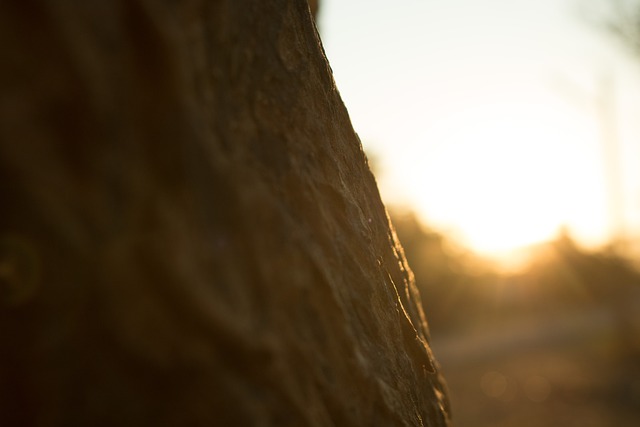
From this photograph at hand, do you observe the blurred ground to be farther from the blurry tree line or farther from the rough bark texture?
the rough bark texture

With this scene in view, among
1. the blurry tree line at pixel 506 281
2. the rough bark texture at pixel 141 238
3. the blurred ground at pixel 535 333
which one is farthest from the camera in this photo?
the blurry tree line at pixel 506 281

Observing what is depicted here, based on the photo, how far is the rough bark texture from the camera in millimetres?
831

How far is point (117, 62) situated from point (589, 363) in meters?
14.8

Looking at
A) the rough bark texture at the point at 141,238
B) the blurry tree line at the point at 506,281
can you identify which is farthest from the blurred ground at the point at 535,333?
the rough bark texture at the point at 141,238

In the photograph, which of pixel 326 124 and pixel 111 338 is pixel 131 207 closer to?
pixel 111 338

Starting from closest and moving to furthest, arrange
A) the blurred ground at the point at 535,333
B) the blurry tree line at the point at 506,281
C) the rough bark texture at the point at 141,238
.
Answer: the rough bark texture at the point at 141,238 → the blurred ground at the point at 535,333 → the blurry tree line at the point at 506,281

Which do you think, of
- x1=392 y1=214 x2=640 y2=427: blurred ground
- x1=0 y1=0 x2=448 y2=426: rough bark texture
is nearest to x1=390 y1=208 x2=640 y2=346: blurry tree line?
x1=392 y1=214 x2=640 y2=427: blurred ground

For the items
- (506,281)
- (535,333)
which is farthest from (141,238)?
(506,281)

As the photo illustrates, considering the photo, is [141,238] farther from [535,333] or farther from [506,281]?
[506,281]

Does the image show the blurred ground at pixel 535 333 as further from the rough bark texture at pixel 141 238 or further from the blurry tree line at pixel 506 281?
the rough bark texture at pixel 141 238

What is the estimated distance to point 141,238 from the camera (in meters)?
0.85

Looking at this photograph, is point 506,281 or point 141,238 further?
point 506,281

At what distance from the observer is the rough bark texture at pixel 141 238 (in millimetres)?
831

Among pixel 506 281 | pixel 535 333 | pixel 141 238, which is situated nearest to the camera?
pixel 141 238
